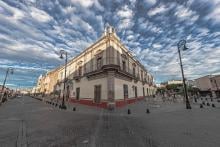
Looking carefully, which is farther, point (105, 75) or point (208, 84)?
point (208, 84)

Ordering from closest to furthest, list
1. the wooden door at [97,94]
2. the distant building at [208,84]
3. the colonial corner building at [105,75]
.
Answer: the colonial corner building at [105,75] → the wooden door at [97,94] → the distant building at [208,84]

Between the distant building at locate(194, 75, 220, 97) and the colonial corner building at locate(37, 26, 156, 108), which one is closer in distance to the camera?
the colonial corner building at locate(37, 26, 156, 108)

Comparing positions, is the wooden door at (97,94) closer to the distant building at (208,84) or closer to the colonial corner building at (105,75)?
the colonial corner building at (105,75)

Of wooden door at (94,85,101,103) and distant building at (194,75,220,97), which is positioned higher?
distant building at (194,75,220,97)

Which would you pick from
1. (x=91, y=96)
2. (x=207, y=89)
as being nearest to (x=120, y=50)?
(x=91, y=96)

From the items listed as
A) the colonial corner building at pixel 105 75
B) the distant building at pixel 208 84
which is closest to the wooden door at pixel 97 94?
the colonial corner building at pixel 105 75

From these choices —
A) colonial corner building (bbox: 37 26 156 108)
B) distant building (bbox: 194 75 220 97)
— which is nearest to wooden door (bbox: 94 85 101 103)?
colonial corner building (bbox: 37 26 156 108)

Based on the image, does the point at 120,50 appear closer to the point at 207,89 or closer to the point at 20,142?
the point at 20,142

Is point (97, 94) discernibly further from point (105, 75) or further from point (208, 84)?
point (208, 84)

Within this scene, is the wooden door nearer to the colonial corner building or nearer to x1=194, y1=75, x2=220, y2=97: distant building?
the colonial corner building

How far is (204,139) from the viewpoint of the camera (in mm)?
4449

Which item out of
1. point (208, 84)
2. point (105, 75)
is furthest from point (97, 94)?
point (208, 84)

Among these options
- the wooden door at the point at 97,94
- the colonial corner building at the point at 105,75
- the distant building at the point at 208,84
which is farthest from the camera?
the distant building at the point at 208,84

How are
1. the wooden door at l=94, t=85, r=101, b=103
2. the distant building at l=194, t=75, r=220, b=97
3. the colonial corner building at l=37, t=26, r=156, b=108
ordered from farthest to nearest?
1. the distant building at l=194, t=75, r=220, b=97
2. the wooden door at l=94, t=85, r=101, b=103
3. the colonial corner building at l=37, t=26, r=156, b=108
